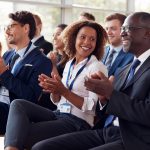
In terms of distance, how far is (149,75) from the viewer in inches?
72.8

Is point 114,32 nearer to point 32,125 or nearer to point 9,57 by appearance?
point 9,57

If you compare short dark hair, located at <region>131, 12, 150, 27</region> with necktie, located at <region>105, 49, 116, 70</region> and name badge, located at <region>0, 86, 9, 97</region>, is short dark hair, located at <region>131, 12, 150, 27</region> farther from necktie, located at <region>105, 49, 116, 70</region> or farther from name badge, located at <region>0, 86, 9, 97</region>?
name badge, located at <region>0, 86, 9, 97</region>

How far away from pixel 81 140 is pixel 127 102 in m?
0.47

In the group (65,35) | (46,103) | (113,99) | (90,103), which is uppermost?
(65,35)

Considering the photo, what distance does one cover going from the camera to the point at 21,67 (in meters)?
2.82

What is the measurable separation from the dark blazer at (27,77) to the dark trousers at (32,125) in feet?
1.03

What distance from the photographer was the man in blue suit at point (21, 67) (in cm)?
270

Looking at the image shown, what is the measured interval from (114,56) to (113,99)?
4.38 feet

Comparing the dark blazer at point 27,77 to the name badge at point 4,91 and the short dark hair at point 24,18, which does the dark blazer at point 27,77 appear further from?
the short dark hair at point 24,18

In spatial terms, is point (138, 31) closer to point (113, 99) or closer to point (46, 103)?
point (113, 99)

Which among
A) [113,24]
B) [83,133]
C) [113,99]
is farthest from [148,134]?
[113,24]

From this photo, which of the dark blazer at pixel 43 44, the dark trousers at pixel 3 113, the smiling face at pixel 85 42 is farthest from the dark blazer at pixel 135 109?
the dark blazer at pixel 43 44

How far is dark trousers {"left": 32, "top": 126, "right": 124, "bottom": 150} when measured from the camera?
2.10 metres

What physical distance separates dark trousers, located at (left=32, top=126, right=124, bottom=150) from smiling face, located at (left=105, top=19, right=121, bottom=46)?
4.40 feet
